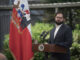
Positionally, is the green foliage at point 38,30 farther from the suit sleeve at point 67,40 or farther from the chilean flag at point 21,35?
the suit sleeve at point 67,40

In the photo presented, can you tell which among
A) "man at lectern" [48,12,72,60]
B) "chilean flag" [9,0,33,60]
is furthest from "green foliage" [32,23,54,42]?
"man at lectern" [48,12,72,60]

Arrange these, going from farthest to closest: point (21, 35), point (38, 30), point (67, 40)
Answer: point (38, 30)
point (21, 35)
point (67, 40)

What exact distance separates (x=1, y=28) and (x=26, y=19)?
5.59 meters

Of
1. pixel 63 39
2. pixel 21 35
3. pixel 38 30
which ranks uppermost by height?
pixel 63 39

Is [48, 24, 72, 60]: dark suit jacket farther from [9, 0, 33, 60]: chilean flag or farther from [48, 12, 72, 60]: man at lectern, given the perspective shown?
[9, 0, 33, 60]: chilean flag

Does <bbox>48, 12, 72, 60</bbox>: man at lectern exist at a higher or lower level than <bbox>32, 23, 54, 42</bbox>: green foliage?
higher

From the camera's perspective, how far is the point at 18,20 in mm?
6570

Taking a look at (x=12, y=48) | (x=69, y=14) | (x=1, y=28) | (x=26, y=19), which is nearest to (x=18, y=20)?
(x=26, y=19)

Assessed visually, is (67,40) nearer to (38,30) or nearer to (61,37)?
(61,37)

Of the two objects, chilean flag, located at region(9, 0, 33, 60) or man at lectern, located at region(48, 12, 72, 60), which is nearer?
man at lectern, located at region(48, 12, 72, 60)

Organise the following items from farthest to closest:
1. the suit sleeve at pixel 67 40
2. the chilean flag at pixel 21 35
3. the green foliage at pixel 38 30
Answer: the green foliage at pixel 38 30
the chilean flag at pixel 21 35
the suit sleeve at pixel 67 40

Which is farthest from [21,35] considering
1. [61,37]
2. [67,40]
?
[67,40]

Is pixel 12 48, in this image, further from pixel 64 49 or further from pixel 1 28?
pixel 1 28

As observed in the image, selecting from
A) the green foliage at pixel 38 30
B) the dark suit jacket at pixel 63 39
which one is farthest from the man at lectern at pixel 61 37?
the green foliage at pixel 38 30
